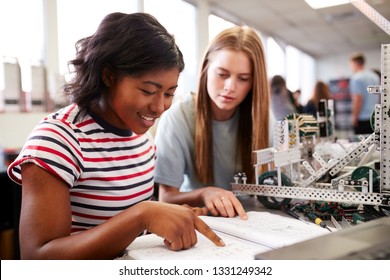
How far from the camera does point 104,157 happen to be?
93 cm

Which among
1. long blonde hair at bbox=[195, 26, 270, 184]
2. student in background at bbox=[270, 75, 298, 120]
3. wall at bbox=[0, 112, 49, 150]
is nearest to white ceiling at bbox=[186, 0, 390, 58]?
student in background at bbox=[270, 75, 298, 120]

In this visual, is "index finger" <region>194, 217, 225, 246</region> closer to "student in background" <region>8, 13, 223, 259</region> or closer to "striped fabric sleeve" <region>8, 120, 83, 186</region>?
"student in background" <region>8, 13, 223, 259</region>

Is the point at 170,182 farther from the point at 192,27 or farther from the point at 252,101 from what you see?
the point at 192,27

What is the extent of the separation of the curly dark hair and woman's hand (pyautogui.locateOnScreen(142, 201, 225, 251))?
34 cm

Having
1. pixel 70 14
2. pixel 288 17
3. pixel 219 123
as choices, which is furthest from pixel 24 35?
pixel 219 123

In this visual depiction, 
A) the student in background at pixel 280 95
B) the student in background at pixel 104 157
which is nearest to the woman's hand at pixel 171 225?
the student in background at pixel 104 157

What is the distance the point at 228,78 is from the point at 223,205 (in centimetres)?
50

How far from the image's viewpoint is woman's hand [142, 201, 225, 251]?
71 cm

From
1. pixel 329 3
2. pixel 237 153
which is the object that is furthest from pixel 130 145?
pixel 329 3

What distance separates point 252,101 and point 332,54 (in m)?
4.14

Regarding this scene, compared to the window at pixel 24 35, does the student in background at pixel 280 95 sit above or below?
below

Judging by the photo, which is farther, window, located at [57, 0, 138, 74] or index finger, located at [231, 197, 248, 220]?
window, located at [57, 0, 138, 74]

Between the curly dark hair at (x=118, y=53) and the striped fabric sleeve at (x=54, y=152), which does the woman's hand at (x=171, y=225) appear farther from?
the curly dark hair at (x=118, y=53)

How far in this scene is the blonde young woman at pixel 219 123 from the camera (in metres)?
1.28
